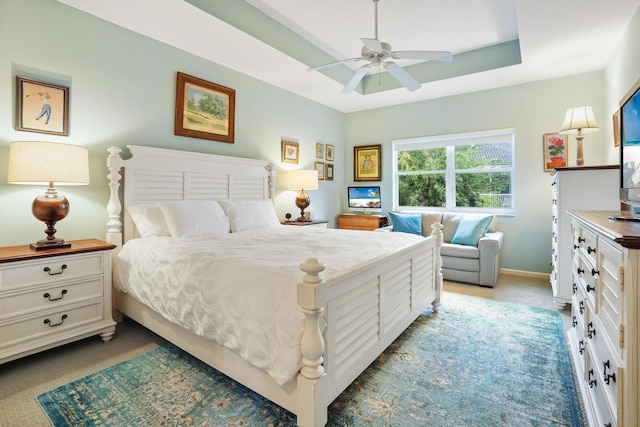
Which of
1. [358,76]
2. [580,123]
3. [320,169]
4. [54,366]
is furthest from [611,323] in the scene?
[320,169]

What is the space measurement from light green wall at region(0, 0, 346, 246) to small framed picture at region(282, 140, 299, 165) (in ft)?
2.85

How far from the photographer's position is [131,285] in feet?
7.76

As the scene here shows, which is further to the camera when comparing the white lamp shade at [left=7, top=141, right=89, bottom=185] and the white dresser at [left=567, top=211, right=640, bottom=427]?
the white lamp shade at [left=7, top=141, right=89, bottom=185]

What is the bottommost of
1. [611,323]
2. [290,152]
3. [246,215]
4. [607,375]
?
[607,375]

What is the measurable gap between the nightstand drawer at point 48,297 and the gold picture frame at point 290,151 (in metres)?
2.78

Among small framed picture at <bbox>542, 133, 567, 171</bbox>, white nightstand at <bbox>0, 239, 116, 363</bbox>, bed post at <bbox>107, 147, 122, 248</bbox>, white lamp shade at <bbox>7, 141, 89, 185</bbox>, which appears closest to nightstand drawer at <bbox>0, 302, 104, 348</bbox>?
white nightstand at <bbox>0, 239, 116, 363</bbox>

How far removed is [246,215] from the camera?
327cm

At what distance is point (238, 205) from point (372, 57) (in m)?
1.90

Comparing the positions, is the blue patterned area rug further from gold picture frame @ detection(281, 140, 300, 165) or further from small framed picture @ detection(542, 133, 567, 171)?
gold picture frame @ detection(281, 140, 300, 165)

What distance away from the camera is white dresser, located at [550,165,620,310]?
2678 millimetres

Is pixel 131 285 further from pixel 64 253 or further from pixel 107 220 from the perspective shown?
pixel 107 220

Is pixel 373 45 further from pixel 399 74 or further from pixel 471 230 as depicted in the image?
pixel 471 230

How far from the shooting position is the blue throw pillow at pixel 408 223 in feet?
14.9

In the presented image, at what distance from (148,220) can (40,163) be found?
32.8 inches
